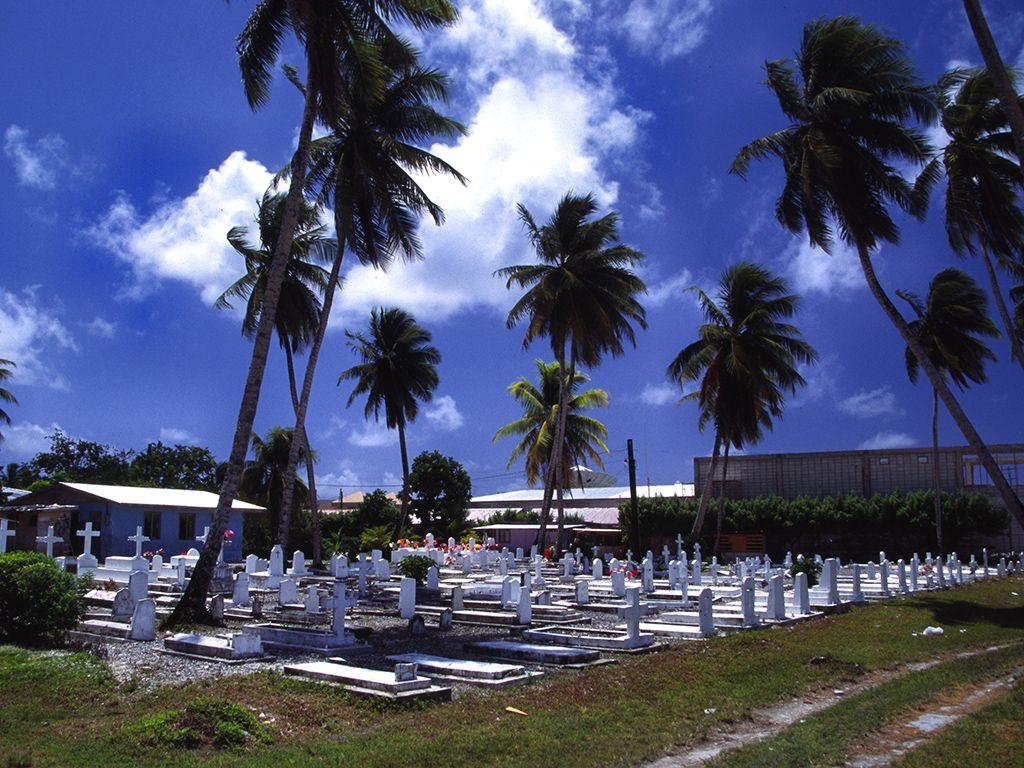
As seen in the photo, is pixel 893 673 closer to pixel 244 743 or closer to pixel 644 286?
pixel 244 743

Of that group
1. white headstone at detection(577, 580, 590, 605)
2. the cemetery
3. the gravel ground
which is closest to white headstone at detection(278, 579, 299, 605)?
the cemetery

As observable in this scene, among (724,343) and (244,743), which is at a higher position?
(724,343)

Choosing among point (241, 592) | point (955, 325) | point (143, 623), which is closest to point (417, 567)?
point (241, 592)

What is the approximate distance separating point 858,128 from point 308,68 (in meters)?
15.3

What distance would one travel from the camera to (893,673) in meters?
11.4

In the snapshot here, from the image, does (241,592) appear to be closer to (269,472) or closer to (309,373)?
(309,373)

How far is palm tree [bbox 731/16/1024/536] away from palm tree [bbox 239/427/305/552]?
3140cm

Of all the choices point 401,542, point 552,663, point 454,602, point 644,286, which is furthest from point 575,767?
point 644,286

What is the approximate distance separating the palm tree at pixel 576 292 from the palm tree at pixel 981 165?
1425cm

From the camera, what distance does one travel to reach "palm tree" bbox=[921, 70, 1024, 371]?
→ 23.1 meters

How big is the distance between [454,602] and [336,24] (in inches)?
448

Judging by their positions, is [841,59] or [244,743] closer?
[244,743]

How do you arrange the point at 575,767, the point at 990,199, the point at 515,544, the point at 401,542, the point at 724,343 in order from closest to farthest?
1. the point at 575,767
2. the point at 990,199
3. the point at 401,542
4. the point at 724,343
5. the point at 515,544

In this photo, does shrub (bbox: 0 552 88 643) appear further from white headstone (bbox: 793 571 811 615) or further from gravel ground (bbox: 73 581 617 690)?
white headstone (bbox: 793 571 811 615)
